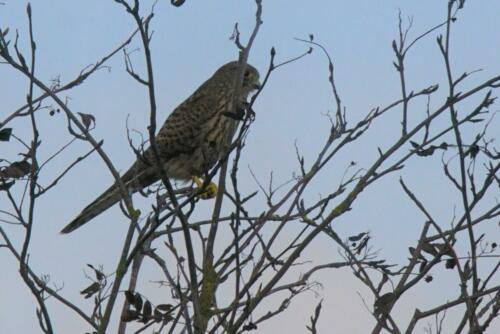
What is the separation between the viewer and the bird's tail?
6914 mm

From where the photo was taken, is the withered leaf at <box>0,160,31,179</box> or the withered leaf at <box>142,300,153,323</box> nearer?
the withered leaf at <box>142,300,153,323</box>

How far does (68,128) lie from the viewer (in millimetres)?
3688

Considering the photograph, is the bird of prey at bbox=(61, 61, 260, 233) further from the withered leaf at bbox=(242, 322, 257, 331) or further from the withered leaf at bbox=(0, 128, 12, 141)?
the withered leaf at bbox=(242, 322, 257, 331)

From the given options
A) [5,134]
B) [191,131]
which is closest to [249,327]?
[5,134]

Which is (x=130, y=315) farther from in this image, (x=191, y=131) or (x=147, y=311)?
(x=191, y=131)

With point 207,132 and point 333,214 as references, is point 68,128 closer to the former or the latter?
point 333,214

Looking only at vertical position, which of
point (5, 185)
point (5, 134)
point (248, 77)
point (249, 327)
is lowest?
point (249, 327)

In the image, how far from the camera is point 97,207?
7.07 m

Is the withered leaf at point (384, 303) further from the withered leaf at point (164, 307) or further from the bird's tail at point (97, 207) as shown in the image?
the bird's tail at point (97, 207)

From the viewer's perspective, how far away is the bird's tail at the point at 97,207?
22.7 feet

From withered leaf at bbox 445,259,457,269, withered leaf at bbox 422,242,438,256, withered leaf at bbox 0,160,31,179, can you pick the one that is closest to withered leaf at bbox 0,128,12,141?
withered leaf at bbox 0,160,31,179

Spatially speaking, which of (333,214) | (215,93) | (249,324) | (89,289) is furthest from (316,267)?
(215,93)

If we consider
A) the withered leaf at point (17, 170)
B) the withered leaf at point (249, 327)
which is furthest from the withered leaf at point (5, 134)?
the withered leaf at point (249, 327)

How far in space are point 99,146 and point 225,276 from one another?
69 centimetres
